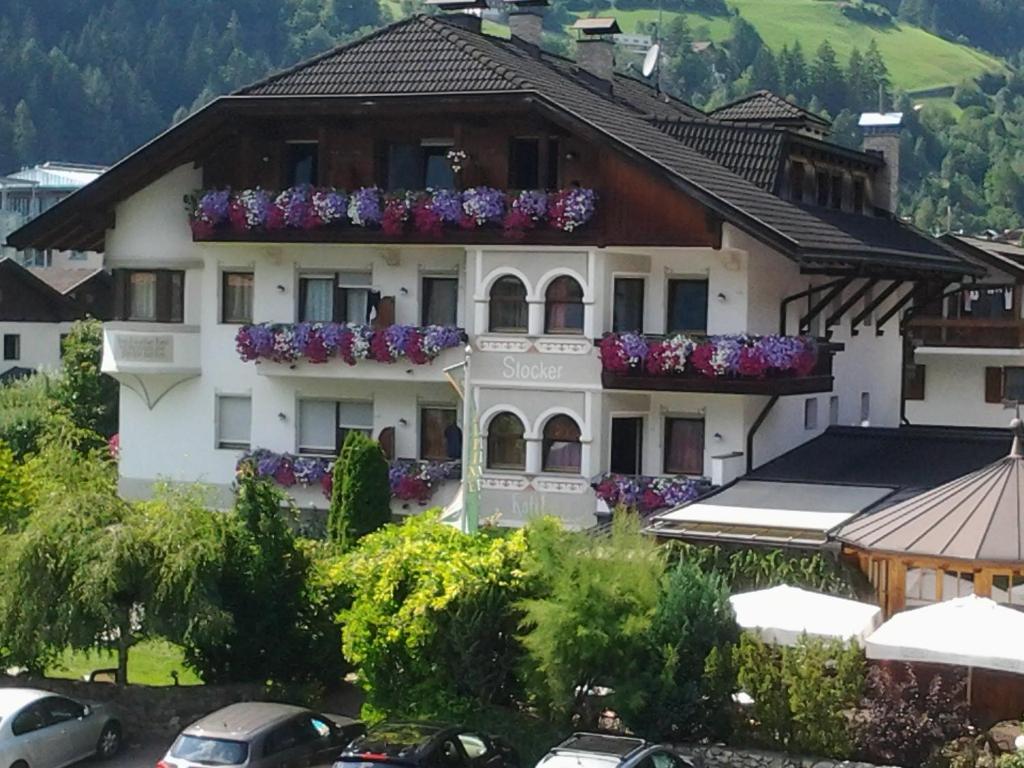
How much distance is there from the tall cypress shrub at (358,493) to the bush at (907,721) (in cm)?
1247

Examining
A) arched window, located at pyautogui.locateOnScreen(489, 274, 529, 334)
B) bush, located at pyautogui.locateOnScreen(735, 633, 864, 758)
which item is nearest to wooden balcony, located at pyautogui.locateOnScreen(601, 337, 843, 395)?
arched window, located at pyautogui.locateOnScreen(489, 274, 529, 334)

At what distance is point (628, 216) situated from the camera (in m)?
34.8

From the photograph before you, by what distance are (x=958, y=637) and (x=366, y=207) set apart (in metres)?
15.9

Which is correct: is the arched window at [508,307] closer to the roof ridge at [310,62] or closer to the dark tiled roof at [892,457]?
the dark tiled roof at [892,457]

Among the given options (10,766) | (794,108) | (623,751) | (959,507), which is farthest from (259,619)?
(794,108)

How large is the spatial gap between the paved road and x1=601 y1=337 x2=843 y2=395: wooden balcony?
10682 millimetres

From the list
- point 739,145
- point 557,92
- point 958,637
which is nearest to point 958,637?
point 958,637

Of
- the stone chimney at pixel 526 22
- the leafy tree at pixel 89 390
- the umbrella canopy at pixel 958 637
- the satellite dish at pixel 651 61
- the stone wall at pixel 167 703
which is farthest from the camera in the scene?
the leafy tree at pixel 89 390

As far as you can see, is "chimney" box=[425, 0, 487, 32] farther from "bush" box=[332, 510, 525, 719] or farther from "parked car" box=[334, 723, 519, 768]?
"parked car" box=[334, 723, 519, 768]

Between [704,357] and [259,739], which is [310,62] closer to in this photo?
[704,357]

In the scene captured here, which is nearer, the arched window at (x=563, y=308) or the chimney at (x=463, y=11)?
the arched window at (x=563, y=308)

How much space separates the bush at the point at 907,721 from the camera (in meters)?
24.5

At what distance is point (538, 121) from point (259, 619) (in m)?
11.4

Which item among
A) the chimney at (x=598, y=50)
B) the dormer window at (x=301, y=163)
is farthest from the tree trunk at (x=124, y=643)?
the chimney at (x=598, y=50)
